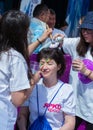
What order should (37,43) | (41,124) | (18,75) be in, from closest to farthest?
1. (18,75)
2. (41,124)
3. (37,43)

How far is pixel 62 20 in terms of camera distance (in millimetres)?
5863

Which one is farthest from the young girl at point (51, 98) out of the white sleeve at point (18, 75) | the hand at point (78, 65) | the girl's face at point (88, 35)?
the white sleeve at point (18, 75)

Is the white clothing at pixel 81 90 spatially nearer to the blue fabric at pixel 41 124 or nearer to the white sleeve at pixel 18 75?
the blue fabric at pixel 41 124

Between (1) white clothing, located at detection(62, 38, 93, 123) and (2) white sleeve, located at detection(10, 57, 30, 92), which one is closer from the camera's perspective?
(2) white sleeve, located at detection(10, 57, 30, 92)

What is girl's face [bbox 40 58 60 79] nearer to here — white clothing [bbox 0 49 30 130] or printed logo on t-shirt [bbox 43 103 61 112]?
printed logo on t-shirt [bbox 43 103 61 112]

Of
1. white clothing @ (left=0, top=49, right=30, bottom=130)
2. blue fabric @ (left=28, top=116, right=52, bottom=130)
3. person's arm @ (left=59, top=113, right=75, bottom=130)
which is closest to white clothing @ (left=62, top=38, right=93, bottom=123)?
person's arm @ (left=59, top=113, right=75, bottom=130)

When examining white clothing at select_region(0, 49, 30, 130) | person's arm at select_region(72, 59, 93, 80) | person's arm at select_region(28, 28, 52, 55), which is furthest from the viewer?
person's arm at select_region(28, 28, 52, 55)

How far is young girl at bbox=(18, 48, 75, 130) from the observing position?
2756 mm

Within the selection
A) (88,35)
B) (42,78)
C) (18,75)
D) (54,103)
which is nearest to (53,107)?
(54,103)

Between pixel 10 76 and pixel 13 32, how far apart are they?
0.91 ft

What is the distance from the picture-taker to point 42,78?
288 centimetres

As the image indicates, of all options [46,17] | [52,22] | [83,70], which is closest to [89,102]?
[83,70]

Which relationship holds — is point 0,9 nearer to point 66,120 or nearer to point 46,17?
point 46,17

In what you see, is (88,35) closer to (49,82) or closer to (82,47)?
(82,47)
